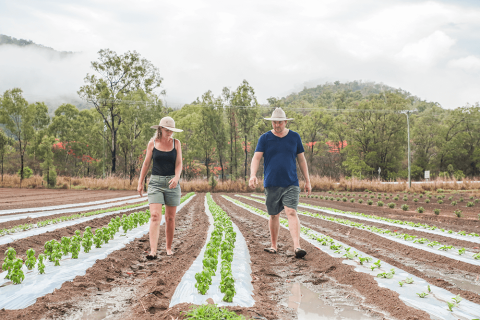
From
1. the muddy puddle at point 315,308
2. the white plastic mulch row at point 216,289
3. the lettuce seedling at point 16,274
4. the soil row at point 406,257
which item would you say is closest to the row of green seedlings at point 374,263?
the soil row at point 406,257

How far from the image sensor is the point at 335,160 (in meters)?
56.5

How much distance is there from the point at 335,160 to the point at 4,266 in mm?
56840

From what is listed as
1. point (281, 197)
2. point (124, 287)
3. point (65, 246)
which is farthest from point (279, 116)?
point (65, 246)

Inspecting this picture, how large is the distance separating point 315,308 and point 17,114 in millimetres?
33958

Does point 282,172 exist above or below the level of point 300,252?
above

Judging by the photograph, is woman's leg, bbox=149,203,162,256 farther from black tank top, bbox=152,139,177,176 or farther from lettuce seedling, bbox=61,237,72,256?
lettuce seedling, bbox=61,237,72,256

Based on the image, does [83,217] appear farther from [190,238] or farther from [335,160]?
[335,160]

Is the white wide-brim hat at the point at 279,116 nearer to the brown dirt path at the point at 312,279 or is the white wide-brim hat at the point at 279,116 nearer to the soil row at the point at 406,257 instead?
the brown dirt path at the point at 312,279

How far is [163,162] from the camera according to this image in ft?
15.0

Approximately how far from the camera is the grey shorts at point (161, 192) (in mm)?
4527

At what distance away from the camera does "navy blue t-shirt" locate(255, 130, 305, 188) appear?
4.66 meters

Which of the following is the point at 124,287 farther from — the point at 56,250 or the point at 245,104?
the point at 245,104

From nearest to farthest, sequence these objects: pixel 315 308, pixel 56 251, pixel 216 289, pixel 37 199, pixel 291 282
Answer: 1. pixel 315 308
2. pixel 216 289
3. pixel 291 282
4. pixel 56 251
5. pixel 37 199

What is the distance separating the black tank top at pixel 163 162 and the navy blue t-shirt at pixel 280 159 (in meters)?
1.31
